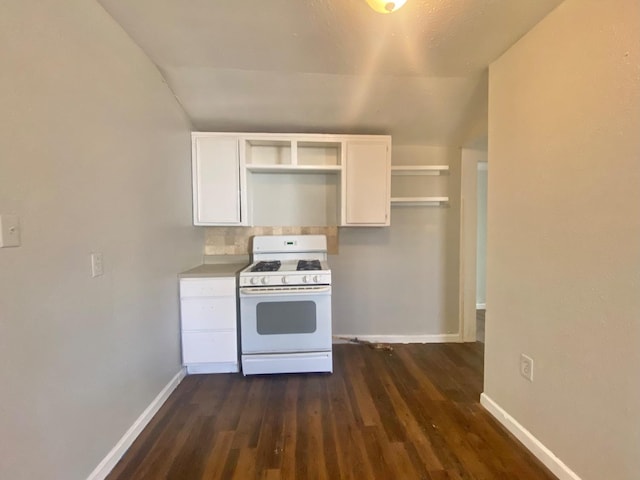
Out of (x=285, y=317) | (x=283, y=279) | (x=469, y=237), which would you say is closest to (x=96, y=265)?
(x=283, y=279)

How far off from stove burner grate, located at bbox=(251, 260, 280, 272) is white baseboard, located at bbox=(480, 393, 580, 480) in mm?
1809

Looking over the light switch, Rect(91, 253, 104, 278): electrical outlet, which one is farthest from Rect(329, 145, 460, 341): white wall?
the light switch

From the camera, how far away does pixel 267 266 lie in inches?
110

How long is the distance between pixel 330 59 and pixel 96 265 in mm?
1831

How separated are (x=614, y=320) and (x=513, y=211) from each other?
0.76m

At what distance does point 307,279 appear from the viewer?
8.23 feet

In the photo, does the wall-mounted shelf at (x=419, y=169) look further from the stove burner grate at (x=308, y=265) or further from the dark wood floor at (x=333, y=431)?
the dark wood floor at (x=333, y=431)

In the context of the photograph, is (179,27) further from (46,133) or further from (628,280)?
(628,280)

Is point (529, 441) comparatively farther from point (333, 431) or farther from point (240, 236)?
point (240, 236)

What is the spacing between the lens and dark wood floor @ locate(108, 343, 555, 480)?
5.19 feet

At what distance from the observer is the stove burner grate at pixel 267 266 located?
259 centimetres

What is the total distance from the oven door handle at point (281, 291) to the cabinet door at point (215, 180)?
0.69 m

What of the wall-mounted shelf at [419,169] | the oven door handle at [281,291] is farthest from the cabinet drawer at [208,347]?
the wall-mounted shelf at [419,169]

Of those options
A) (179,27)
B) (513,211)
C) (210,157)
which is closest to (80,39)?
(179,27)
